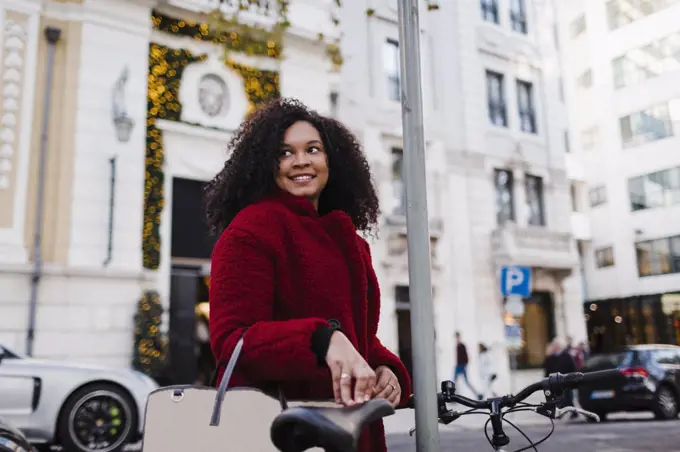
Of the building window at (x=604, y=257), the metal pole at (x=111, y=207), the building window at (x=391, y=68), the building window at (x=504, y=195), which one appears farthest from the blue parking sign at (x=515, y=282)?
the building window at (x=604, y=257)

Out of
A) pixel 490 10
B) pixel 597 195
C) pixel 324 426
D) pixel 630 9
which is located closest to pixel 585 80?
pixel 630 9

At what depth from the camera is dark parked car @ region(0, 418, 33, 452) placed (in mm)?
4492

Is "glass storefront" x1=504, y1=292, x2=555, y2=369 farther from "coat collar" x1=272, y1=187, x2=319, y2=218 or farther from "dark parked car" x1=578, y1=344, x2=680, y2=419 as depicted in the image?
"coat collar" x1=272, y1=187, x2=319, y2=218

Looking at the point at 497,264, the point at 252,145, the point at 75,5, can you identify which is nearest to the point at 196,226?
the point at 75,5

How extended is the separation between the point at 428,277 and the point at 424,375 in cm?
28

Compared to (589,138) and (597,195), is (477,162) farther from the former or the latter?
(589,138)

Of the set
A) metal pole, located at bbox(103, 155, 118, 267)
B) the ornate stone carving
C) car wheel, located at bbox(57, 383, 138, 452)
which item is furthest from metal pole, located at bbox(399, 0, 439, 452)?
the ornate stone carving

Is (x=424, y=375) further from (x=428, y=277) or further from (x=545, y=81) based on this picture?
(x=545, y=81)

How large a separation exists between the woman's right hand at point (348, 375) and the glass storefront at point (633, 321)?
96.9 ft

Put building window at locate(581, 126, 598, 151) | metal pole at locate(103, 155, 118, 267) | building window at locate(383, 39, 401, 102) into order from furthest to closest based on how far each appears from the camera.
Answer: building window at locate(581, 126, 598, 151)
building window at locate(383, 39, 401, 102)
metal pole at locate(103, 155, 118, 267)

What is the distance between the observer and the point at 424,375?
1869 mm

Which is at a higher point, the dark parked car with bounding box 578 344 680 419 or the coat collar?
the coat collar

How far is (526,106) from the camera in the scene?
74.9ft

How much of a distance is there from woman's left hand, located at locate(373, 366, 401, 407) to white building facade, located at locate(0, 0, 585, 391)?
1014cm
